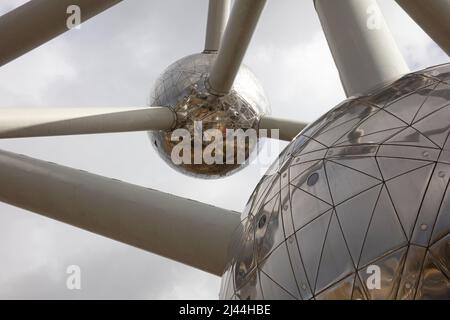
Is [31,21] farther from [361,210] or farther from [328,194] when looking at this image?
[361,210]

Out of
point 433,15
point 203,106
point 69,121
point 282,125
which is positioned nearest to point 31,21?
point 69,121

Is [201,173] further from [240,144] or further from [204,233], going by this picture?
[204,233]

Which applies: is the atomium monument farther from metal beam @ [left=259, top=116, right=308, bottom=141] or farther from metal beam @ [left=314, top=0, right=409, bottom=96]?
metal beam @ [left=259, top=116, right=308, bottom=141]

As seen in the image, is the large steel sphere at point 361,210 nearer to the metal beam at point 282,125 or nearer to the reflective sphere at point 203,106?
the reflective sphere at point 203,106

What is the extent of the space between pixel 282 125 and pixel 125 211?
5471 millimetres

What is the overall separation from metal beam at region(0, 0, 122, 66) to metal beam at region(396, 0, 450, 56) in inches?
108

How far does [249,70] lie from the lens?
34.8 ft

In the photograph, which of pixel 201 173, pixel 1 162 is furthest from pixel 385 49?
pixel 201 173

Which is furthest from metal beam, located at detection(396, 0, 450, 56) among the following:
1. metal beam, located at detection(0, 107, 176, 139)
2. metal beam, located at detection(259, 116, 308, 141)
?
metal beam, located at detection(259, 116, 308, 141)

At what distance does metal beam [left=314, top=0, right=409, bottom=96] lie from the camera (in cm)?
474

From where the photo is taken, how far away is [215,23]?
35.0 ft

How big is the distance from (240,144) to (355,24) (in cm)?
495

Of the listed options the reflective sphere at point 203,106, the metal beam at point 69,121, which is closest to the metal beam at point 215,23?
the reflective sphere at point 203,106

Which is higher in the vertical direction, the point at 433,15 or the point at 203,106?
the point at 203,106
